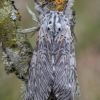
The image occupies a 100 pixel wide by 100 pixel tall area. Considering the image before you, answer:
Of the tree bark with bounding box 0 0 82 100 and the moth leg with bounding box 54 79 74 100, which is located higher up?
the tree bark with bounding box 0 0 82 100

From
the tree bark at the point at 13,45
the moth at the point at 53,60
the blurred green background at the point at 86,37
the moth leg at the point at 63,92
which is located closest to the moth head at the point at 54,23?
the moth at the point at 53,60

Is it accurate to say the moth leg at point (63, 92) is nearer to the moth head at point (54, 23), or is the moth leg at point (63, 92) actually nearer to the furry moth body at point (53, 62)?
the furry moth body at point (53, 62)

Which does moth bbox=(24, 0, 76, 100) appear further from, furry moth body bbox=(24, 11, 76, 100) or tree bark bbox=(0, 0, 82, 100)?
tree bark bbox=(0, 0, 82, 100)

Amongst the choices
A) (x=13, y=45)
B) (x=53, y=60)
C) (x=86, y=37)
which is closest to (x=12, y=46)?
(x=13, y=45)

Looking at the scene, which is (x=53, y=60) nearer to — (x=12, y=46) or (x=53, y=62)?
(x=53, y=62)

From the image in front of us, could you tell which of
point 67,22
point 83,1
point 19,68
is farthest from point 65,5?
point 83,1

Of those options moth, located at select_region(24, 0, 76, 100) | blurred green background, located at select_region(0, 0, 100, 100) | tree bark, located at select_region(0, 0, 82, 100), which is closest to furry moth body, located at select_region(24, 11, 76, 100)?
moth, located at select_region(24, 0, 76, 100)

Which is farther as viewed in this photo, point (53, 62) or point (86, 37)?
point (86, 37)

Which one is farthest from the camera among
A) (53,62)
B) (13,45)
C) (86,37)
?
(86,37)
